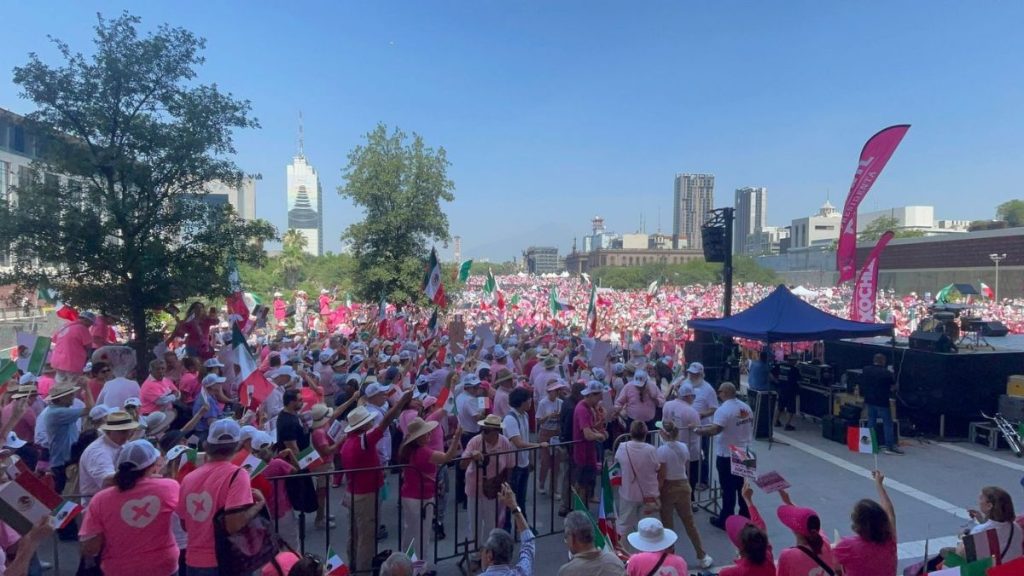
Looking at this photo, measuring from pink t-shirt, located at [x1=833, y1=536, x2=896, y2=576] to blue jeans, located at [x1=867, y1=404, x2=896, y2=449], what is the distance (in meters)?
7.56

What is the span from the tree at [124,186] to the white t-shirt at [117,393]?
153 inches

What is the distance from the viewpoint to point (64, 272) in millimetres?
9922

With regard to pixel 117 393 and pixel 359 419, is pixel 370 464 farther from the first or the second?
pixel 117 393

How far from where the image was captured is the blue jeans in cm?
1042

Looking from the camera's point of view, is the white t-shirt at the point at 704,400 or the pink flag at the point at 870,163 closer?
the white t-shirt at the point at 704,400

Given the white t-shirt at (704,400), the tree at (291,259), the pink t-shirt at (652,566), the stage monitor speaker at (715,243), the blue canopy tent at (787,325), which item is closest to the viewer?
the pink t-shirt at (652,566)

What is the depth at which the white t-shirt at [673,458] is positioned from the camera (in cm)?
589

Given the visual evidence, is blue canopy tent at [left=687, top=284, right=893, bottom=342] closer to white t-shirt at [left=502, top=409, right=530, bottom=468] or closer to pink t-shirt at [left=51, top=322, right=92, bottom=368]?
white t-shirt at [left=502, top=409, right=530, bottom=468]

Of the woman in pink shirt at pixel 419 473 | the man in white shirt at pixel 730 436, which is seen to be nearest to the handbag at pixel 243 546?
the woman in pink shirt at pixel 419 473

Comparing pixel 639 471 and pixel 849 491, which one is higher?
pixel 639 471

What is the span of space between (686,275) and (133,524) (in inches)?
3859

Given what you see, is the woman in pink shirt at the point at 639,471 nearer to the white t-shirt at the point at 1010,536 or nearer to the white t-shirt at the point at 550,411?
the white t-shirt at the point at 550,411

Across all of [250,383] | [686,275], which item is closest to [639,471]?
[250,383]

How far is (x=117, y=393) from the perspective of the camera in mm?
6637
